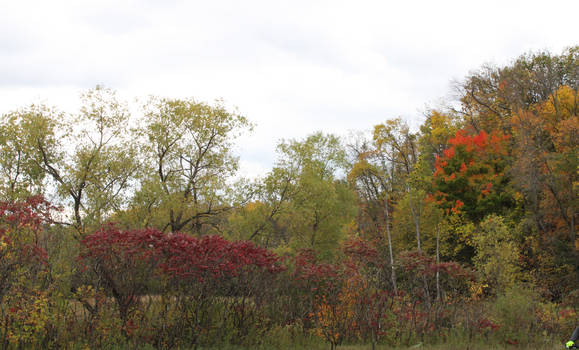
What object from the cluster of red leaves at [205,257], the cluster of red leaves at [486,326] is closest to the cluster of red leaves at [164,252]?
the cluster of red leaves at [205,257]

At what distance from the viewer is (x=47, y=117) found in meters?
23.5

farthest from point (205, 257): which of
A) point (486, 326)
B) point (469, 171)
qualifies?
point (469, 171)

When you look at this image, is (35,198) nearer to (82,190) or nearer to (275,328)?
(275,328)

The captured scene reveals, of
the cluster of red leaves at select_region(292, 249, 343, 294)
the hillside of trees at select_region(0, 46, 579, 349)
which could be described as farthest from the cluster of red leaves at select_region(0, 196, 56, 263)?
the cluster of red leaves at select_region(292, 249, 343, 294)

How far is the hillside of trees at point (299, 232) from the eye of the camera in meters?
9.24

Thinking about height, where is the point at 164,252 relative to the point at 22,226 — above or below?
below

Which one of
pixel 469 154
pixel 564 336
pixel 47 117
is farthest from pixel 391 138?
pixel 564 336

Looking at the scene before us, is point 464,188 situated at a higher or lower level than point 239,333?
higher

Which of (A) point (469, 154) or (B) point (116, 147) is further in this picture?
(A) point (469, 154)

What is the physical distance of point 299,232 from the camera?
100 ft

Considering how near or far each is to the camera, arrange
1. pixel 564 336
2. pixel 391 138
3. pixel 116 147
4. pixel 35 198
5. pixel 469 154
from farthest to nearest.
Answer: pixel 391 138, pixel 469 154, pixel 116 147, pixel 564 336, pixel 35 198

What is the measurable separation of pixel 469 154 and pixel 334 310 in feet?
73.5

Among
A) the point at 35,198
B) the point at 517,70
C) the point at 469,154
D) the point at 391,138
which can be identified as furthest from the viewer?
the point at 391,138

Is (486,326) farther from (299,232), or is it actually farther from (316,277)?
(299,232)
